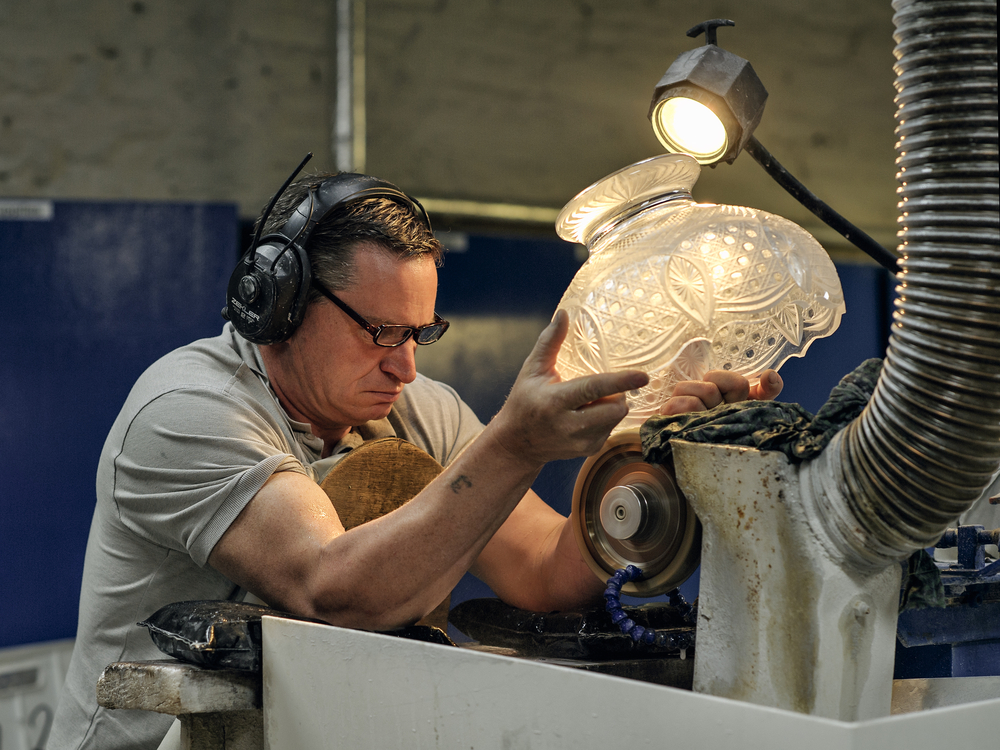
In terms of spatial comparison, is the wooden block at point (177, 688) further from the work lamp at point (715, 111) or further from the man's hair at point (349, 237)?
the work lamp at point (715, 111)

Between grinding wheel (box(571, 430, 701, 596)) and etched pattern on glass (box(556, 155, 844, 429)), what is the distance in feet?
0.37

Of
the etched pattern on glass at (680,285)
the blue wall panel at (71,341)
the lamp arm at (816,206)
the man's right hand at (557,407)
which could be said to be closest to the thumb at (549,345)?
the man's right hand at (557,407)

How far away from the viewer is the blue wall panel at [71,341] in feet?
9.40

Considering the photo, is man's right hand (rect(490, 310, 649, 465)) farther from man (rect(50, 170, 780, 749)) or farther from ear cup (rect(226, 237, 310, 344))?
ear cup (rect(226, 237, 310, 344))

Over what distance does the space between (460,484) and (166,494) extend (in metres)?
0.46

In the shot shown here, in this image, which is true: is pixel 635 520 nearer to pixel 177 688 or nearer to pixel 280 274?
pixel 177 688

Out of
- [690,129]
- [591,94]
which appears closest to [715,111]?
[690,129]

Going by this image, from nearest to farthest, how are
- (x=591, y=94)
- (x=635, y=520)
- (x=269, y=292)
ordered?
(x=635, y=520) < (x=269, y=292) < (x=591, y=94)

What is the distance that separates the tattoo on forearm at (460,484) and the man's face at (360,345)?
1.34 feet

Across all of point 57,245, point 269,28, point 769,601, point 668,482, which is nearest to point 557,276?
point 269,28

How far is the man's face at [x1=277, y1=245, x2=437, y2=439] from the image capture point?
1531 mm

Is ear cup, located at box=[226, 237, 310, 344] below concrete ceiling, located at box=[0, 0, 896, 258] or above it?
below

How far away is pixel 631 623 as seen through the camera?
1125mm

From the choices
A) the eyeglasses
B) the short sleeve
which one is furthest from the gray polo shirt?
the eyeglasses
